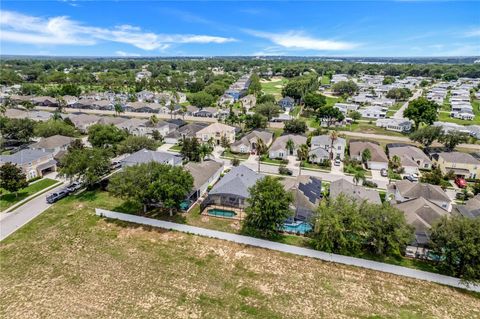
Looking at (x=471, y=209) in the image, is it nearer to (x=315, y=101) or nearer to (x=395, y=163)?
(x=395, y=163)

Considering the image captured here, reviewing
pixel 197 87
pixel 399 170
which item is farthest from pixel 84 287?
pixel 197 87

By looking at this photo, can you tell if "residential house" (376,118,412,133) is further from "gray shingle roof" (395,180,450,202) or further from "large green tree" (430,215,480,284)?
"large green tree" (430,215,480,284)

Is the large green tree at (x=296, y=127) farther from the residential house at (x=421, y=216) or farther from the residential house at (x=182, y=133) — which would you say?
the residential house at (x=421, y=216)

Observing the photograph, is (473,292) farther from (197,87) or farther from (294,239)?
(197,87)

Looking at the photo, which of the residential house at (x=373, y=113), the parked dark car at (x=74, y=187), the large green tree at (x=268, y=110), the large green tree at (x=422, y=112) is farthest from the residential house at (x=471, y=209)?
the residential house at (x=373, y=113)

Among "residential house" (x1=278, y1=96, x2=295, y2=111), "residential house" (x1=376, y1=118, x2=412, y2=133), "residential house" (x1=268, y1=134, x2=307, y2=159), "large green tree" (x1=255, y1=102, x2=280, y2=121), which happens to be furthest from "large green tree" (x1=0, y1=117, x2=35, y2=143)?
"residential house" (x1=376, y1=118, x2=412, y2=133)

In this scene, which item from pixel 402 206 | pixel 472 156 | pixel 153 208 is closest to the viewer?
pixel 402 206
